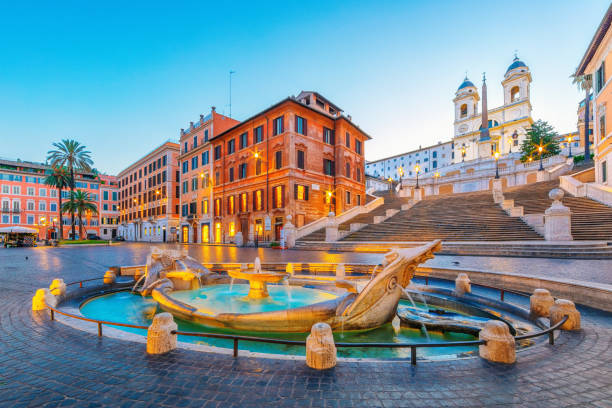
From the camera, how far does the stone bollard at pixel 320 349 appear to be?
332cm

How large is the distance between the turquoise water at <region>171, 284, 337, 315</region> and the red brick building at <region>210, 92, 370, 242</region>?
1974cm

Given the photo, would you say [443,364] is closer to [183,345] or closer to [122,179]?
[183,345]

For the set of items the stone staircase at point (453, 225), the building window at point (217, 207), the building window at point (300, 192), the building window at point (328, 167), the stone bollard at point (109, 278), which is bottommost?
the stone bollard at point (109, 278)

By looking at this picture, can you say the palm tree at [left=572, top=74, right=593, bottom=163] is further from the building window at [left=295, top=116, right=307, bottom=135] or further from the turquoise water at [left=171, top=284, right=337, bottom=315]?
the turquoise water at [left=171, top=284, right=337, bottom=315]

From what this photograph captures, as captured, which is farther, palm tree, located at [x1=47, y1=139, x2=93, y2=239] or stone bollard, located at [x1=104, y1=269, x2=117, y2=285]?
palm tree, located at [x1=47, y1=139, x2=93, y2=239]

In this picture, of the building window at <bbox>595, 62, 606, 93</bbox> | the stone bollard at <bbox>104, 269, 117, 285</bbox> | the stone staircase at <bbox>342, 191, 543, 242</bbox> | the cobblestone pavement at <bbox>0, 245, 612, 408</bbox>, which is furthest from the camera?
the building window at <bbox>595, 62, 606, 93</bbox>

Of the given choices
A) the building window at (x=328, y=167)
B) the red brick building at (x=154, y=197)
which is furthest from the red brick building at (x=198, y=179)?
the building window at (x=328, y=167)

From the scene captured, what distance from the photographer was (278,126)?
30.2 metres

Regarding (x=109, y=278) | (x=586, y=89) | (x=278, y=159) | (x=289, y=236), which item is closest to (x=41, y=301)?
(x=109, y=278)

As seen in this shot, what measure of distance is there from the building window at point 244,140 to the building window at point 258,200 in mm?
6338

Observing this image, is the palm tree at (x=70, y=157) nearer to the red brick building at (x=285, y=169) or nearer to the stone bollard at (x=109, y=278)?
the red brick building at (x=285, y=169)

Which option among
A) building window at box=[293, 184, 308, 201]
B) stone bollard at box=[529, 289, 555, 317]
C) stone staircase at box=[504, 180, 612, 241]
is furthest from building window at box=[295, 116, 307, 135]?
stone bollard at box=[529, 289, 555, 317]

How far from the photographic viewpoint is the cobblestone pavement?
106 inches

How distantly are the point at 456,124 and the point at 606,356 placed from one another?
3077 inches
